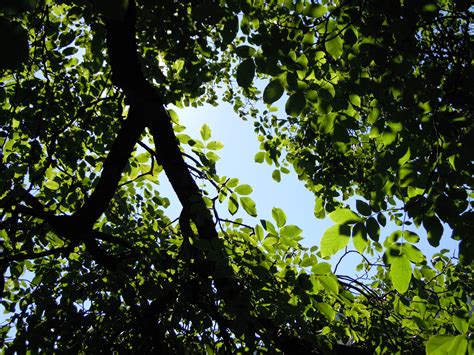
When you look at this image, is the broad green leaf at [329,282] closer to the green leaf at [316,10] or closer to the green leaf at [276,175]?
the green leaf at [316,10]

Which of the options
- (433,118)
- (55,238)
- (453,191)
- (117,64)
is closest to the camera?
(453,191)

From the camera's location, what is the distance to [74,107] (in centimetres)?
491

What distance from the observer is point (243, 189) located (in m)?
2.61

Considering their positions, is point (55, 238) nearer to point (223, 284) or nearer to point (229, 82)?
point (223, 284)

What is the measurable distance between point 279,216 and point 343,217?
0.65m

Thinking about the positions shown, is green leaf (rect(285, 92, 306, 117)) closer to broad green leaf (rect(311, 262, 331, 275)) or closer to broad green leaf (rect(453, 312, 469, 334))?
broad green leaf (rect(311, 262, 331, 275))

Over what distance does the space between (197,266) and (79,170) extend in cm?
Answer: 291

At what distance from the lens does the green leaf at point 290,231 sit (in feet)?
7.54

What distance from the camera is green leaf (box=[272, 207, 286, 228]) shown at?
2258 millimetres

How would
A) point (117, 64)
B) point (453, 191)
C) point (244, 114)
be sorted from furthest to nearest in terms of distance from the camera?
1. point (244, 114)
2. point (117, 64)
3. point (453, 191)

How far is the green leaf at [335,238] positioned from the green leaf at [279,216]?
59 centimetres

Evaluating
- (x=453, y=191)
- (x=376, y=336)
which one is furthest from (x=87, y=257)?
(x=453, y=191)

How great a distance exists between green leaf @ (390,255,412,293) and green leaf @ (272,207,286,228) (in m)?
0.78

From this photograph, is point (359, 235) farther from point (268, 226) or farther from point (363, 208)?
point (268, 226)
